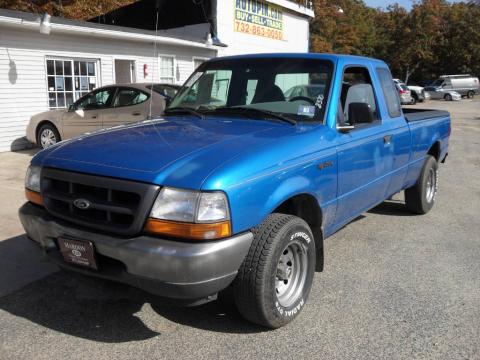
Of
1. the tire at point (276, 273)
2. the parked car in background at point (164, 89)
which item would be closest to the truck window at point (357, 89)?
the tire at point (276, 273)

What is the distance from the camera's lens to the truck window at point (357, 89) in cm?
442

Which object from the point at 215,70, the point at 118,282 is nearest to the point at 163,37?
the point at 215,70

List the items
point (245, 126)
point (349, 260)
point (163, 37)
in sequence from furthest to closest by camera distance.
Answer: point (163, 37) < point (349, 260) < point (245, 126)

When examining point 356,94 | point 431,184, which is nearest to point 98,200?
point 356,94

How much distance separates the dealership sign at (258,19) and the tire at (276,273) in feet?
51.7

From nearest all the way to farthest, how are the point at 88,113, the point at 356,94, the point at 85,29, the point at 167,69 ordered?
the point at 356,94 < the point at 88,113 < the point at 85,29 < the point at 167,69

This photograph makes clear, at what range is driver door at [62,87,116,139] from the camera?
9914 millimetres

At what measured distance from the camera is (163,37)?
14172 mm

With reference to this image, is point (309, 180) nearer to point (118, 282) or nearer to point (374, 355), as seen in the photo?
point (374, 355)

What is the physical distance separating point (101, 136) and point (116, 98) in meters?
6.48

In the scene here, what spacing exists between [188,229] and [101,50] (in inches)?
449

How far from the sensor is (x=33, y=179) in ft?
11.3

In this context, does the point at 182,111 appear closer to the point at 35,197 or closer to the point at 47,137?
A: the point at 35,197

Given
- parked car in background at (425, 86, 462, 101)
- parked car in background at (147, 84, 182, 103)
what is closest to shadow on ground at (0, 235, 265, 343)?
parked car in background at (147, 84, 182, 103)
